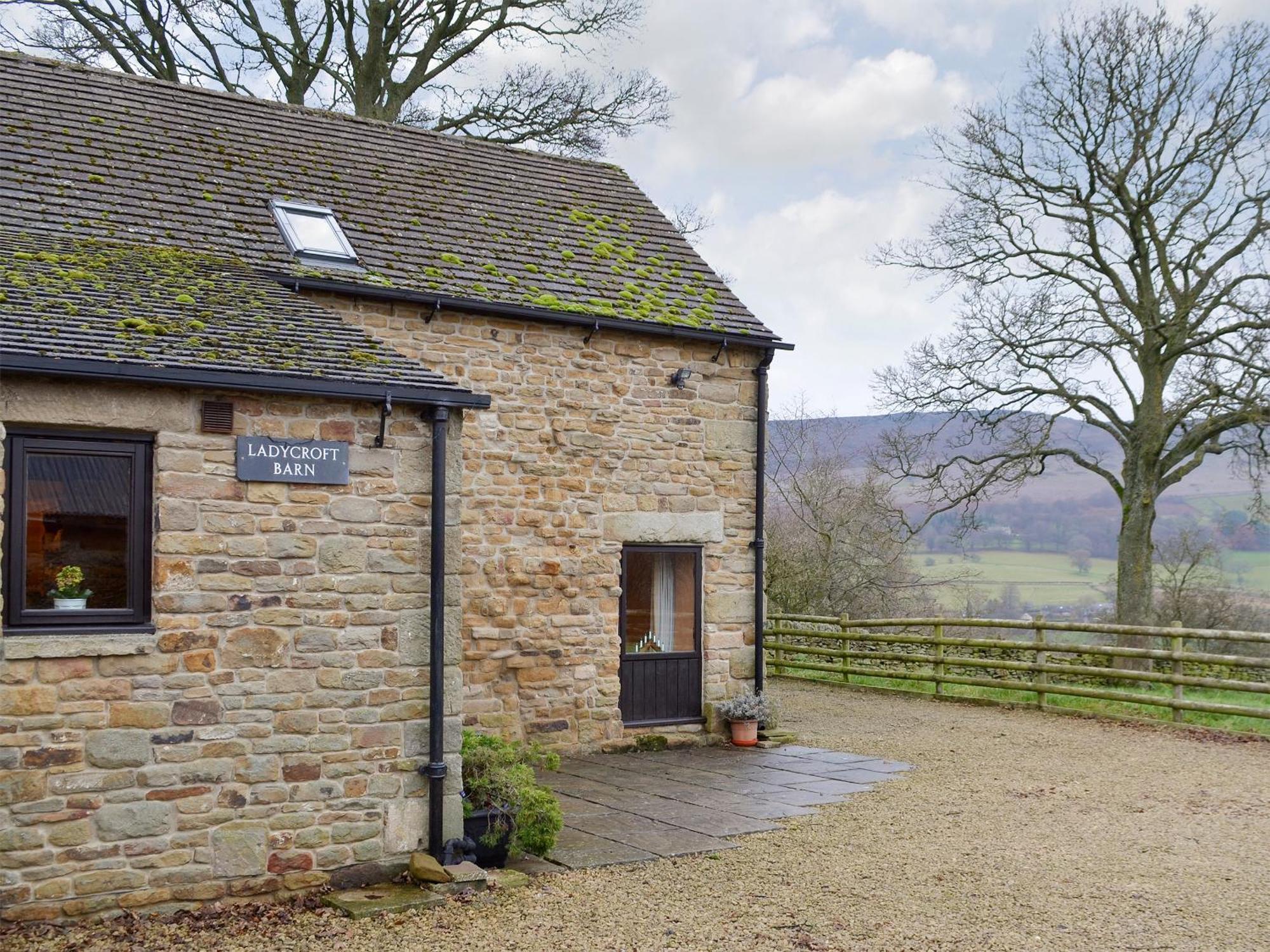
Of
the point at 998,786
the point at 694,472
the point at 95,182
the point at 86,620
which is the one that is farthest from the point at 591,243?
the point at 86,620

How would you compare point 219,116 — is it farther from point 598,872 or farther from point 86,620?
point 598,872

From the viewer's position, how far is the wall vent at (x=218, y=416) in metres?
6.28

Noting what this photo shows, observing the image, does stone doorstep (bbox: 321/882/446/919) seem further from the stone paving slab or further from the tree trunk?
the tree trunk

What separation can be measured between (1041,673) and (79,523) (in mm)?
11621

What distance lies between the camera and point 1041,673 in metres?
14.3

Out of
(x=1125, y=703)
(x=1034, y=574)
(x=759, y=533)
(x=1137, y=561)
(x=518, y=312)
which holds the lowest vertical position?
(x=1125, y=703)

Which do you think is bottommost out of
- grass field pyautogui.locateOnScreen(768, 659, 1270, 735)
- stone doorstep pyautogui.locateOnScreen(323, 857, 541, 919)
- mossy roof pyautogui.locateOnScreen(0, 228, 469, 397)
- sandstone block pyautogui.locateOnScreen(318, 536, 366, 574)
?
grass field pyautogui.locateOnScreen(768, 659, 1270, 735)

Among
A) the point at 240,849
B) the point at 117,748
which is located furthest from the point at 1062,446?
the point at 117,748

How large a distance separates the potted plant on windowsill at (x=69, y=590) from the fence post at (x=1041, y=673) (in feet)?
37.3

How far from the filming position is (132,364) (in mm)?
5973

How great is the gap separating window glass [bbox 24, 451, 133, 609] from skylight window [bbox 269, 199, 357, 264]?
163 inches

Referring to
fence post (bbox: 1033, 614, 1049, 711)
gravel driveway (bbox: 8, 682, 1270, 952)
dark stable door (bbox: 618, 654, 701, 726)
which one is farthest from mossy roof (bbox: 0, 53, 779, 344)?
fence post (bbox: 1033, 614, 1049, 711)

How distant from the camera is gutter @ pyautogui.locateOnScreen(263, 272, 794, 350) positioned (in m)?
9.62

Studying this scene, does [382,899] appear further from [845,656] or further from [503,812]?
[845,656]
